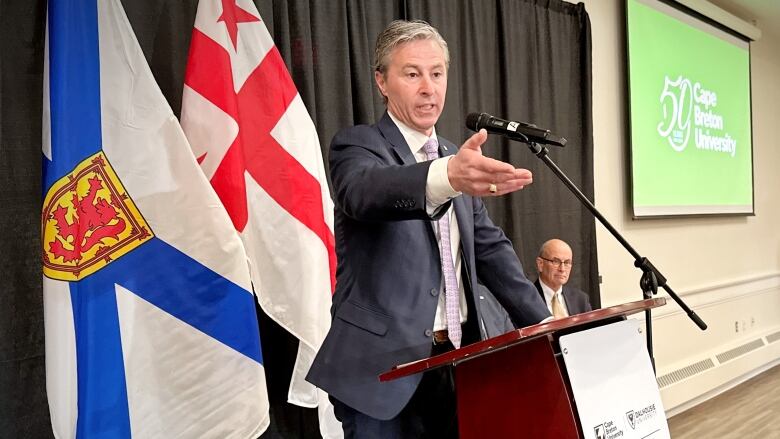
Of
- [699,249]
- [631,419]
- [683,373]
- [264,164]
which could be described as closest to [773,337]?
[699,249]

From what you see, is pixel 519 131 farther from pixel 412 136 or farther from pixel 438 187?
pixel 438 187

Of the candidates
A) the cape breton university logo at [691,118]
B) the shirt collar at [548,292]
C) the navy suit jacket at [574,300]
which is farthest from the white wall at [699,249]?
the shirt collar at [548,292]

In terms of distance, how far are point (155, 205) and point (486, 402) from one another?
1087 mm

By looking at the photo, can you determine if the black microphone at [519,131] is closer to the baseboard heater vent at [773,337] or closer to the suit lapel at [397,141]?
the suit lapel at [397,141]

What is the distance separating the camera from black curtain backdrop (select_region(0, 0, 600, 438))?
1975 millimetres

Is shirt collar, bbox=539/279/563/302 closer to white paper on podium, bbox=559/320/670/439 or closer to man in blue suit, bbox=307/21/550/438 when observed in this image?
man in blue suit, bbox=307/21/550/438

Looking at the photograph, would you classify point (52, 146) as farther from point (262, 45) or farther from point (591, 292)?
point (591, 292)

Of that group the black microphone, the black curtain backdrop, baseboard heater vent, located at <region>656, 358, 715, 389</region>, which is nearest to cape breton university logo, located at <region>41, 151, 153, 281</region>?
the black curtain backdrop

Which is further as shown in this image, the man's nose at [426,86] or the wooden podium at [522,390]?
the man's nose at [426,86]

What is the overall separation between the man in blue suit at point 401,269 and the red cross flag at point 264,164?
0.71m

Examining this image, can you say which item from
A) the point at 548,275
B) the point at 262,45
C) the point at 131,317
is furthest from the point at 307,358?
the point at 548,275

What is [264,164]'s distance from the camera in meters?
2.20

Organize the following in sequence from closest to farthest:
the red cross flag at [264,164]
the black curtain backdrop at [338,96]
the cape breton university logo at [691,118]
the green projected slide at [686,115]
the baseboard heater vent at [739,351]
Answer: the black curtain backdrop at [338,96]
the red cross flag at [264,164]
the green projected slide at [686,115]
the cape breton university logo at [691,118]
the baseboard heater vent at [739,351]

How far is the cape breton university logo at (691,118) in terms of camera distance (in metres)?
4.98
